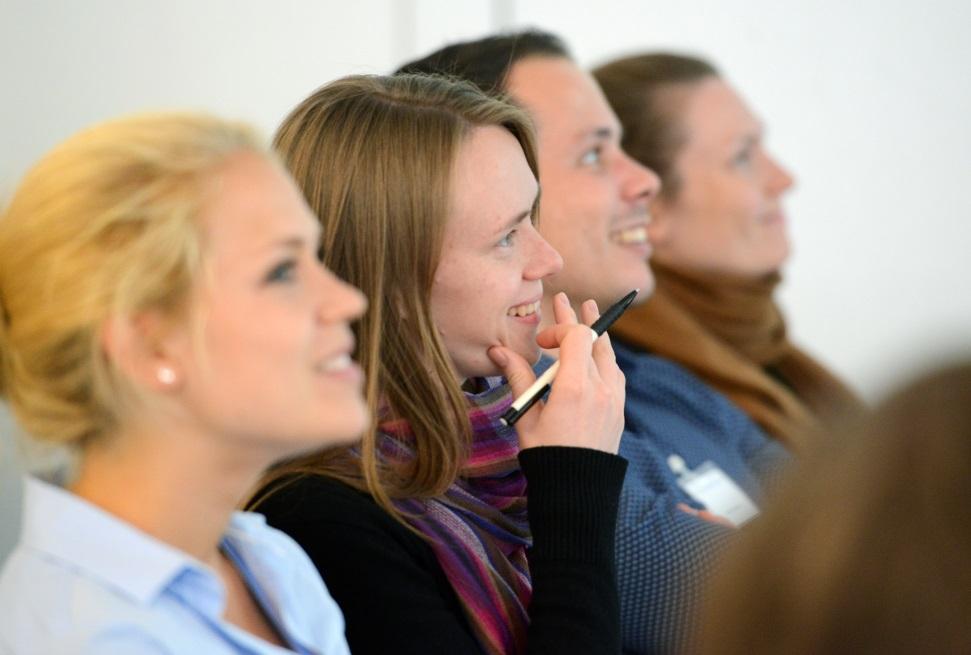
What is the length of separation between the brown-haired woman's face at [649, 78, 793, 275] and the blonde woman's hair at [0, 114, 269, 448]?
73.6 inches

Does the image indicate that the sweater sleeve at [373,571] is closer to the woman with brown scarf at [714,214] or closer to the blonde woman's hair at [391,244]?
the blonde woman's hair at [391,244]

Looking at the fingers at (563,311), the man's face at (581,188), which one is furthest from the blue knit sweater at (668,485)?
the fingers at (563,311)

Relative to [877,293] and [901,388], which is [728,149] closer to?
[877,293]

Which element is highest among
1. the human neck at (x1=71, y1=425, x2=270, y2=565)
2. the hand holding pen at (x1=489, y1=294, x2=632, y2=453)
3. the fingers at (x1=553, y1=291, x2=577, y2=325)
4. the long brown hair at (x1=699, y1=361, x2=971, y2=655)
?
the long brown hair at (x1=699, y1=361, x2=971, y2=655)

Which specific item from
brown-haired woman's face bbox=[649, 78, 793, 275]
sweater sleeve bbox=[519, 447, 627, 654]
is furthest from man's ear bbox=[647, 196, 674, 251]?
sweater sleeve bbox=[519, 447, 627, 654]

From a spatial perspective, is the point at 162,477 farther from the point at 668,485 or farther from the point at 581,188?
the point at 581,188

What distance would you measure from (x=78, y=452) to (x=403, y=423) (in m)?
0.45

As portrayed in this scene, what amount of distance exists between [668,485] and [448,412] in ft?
1.94

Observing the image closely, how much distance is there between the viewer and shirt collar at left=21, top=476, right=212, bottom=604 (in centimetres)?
106

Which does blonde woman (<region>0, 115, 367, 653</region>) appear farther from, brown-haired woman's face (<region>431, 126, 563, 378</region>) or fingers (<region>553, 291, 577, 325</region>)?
fingers (<region>553, 291, 577, 325</region>)

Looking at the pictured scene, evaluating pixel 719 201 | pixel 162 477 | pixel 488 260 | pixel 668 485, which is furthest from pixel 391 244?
pixel 719 201

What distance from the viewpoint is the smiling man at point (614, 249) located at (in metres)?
2.09

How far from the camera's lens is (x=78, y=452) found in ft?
3.74

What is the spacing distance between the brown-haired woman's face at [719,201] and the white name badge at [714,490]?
2.47 feet
